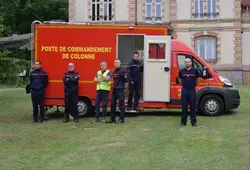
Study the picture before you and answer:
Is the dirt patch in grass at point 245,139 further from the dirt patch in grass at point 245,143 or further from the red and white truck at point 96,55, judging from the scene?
the red and white truck at point 96,55

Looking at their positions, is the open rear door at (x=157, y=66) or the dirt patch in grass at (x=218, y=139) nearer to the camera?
the dirt patch in grass at (x=218, y=139)

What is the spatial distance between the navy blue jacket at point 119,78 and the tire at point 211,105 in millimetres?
2758

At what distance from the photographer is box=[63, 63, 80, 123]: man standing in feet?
37.2

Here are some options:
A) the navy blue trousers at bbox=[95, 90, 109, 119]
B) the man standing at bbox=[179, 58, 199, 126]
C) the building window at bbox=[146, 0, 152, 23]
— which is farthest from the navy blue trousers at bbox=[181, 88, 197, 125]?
the building window at bbox=[146, 0, 152, 23]

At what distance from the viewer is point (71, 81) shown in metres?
11.3

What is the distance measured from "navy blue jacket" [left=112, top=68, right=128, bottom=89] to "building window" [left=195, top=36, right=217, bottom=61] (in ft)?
76.1

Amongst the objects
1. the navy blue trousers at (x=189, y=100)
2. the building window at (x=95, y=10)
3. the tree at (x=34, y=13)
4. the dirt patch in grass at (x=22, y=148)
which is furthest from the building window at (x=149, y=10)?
the dirt patch in grass at (x=22, y=148)

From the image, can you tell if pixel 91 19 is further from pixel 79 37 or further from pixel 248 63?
pixel 79 37

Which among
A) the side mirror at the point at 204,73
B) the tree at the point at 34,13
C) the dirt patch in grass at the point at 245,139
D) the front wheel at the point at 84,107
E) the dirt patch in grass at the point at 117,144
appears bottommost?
the dirt patch in grass at the point at 117,144

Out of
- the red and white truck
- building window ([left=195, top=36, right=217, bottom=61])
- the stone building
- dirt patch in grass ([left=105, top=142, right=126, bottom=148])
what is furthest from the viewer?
building window ([left=195, top=36, right=217, bottom=61])

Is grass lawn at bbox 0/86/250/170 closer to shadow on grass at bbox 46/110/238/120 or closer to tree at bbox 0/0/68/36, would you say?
shadow on grass at bbox 46/110/238/120

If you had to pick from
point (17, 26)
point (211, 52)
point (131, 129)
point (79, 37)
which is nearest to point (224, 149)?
point (131, 129)

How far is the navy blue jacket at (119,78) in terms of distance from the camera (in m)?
11.2

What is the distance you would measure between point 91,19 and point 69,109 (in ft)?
81.1
